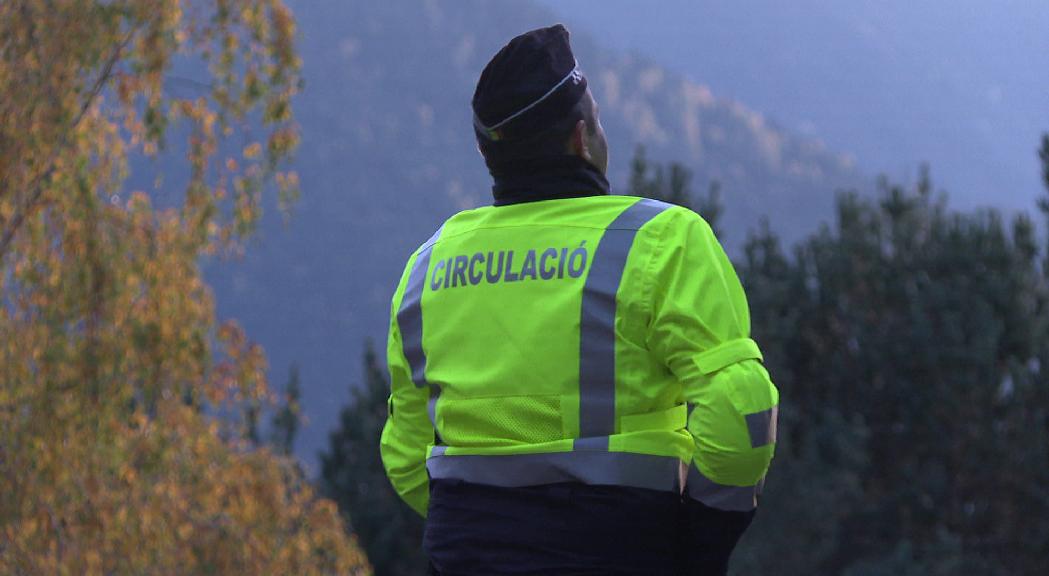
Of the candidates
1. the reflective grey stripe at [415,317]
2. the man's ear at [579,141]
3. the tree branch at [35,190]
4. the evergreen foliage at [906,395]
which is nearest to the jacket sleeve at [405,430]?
the reflective grey stripe at [415,317]

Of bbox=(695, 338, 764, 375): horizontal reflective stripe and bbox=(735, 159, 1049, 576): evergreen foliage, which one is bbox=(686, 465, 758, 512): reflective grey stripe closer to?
bbox=(695, 338, 764, 375): horizontal reflective stripe

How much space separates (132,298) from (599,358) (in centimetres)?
599

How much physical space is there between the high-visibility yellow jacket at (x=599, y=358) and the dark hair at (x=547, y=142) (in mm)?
76

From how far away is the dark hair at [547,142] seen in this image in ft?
7.13

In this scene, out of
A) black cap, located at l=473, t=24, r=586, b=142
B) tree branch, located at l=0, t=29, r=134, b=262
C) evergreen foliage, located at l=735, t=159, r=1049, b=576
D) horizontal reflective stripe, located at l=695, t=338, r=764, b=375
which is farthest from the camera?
evergreen foliage, located at l=735, t=159, r=1049, b=576

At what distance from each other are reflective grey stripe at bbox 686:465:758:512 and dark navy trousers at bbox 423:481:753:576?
0.02 m

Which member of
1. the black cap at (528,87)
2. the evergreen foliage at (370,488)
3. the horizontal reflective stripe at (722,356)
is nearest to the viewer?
the horizontal reflective stripe at (722,356)

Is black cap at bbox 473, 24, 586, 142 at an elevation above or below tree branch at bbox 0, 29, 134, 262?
below

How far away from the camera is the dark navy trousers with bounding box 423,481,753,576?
1991 mm

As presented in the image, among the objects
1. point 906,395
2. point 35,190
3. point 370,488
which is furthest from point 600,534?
point 370,488

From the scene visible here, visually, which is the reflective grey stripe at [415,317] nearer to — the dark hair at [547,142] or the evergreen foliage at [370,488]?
the dark hair at [547,142]

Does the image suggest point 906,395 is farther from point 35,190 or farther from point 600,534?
point 600,534

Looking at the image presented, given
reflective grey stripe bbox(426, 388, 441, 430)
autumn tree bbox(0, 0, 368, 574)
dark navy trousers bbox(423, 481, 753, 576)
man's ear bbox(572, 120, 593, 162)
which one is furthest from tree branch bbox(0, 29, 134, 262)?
dark navy trousers bbox(423, 481, 753, 576)

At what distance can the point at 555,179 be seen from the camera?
220 cm
